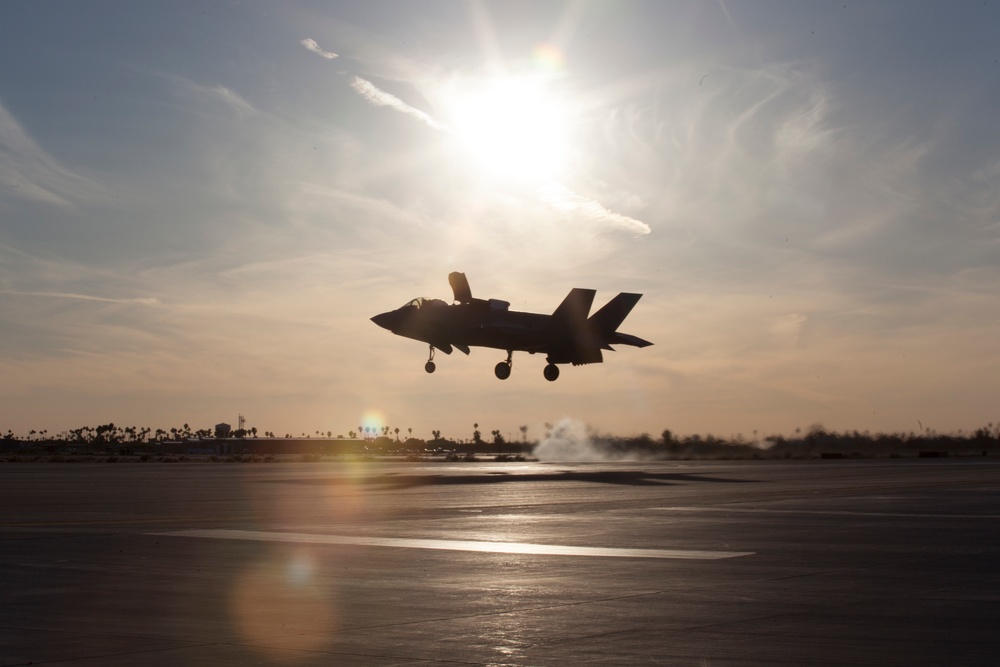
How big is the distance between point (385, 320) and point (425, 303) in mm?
2517

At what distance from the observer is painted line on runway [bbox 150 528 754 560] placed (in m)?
16.9

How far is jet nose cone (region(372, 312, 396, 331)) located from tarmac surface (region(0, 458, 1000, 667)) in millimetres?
34263

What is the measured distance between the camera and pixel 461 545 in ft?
60.4

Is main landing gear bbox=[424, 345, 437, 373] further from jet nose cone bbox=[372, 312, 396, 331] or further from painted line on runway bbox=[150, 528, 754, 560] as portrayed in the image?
painted line on runway bbox=[150, 528, 754, 560]

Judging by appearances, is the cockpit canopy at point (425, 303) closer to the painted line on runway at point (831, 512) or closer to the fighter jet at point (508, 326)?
the fighter jet at point (508, 326)

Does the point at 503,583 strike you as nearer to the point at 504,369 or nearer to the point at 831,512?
the point at 831,512

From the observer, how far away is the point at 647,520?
23156 millimetres

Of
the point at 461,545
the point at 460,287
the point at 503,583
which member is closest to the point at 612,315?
the point at 460,287

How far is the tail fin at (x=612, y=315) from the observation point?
63.8 m

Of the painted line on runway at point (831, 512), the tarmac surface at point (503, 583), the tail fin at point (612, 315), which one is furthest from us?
the tail fin at point (612, 315)

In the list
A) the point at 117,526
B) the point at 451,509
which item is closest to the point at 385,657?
the point at 117,526

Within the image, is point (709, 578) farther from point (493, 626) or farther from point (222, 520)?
point (222, 520)

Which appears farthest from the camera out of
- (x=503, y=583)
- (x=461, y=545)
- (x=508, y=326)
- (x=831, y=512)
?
(x=508, y=326)

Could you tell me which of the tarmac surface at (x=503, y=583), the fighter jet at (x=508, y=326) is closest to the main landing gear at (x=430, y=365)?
the fighter jet at (x=508, y=326)
